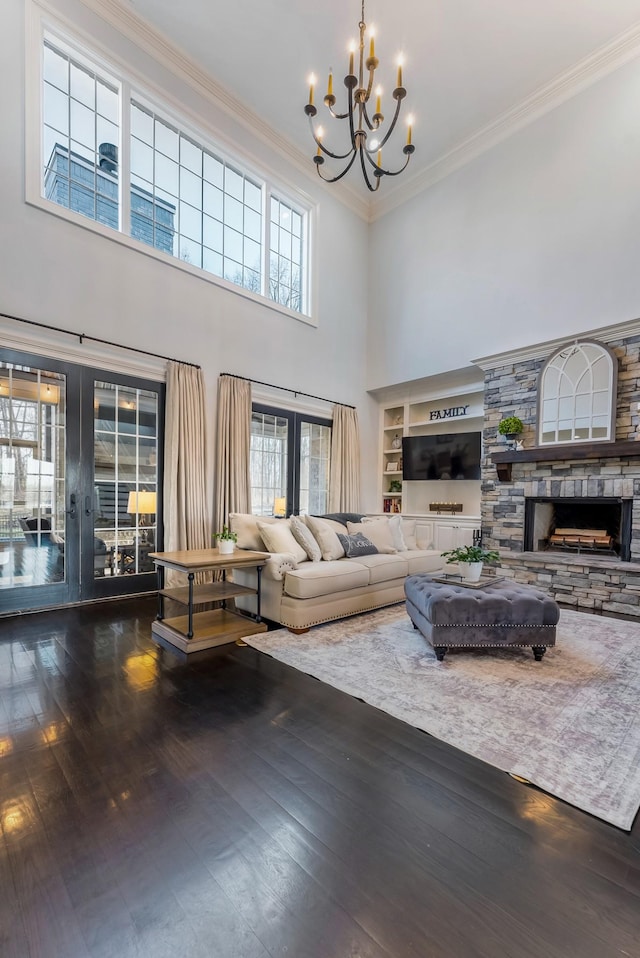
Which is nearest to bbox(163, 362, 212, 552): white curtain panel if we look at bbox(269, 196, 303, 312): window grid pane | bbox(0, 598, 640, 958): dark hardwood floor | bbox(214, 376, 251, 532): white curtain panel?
bbox(214, 376, 251, 532): white curtain panel

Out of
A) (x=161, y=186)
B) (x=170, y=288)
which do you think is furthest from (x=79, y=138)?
(x=170, y=288)

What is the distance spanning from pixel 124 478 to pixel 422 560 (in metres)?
3.43

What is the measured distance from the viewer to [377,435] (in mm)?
7699

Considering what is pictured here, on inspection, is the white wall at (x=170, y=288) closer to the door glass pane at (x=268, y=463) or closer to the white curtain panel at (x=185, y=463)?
the white curtain panel at (x=185, y=463)

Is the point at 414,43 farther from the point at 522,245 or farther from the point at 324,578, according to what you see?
the point at 324,578

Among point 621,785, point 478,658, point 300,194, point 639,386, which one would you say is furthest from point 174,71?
point 621,785

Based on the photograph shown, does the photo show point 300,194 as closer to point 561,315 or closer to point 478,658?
point 561,315

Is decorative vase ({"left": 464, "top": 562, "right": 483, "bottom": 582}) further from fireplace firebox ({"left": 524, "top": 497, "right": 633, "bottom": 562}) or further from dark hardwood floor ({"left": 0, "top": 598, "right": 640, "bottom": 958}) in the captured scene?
fireplace firebox ({"left": 524, "top": 497, "right": 633, "bottom": 562})

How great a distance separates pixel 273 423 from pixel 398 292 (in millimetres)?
3206

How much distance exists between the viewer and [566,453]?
4.89 metres

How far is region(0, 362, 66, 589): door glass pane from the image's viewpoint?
147 inches

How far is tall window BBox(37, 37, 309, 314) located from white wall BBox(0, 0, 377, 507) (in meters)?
0.28

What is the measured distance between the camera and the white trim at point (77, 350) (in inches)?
147

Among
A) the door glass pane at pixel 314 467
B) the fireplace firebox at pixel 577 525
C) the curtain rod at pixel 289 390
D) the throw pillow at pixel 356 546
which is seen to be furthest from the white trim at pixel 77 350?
the fireplace firebox at pixel 577 525
